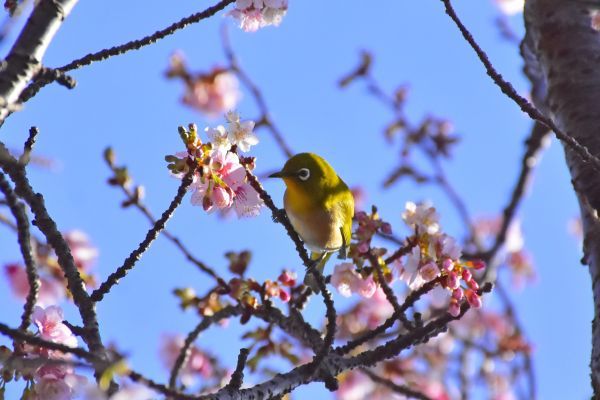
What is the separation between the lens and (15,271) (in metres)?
6.03

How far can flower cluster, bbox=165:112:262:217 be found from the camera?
2496 millimetres

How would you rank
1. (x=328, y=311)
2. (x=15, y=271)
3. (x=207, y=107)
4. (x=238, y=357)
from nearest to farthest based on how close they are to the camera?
(x=238, y=357), (x=328, y=311), (x=15, y=271), (x=207, y=107)

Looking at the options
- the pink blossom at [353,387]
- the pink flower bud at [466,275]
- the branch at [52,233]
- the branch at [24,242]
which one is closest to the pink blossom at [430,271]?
the pink flower bud at [466,275]

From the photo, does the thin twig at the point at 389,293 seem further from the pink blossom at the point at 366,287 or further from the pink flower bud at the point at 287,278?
the pink flower bud at the point at 287,278

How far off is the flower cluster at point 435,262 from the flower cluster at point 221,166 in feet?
2.51

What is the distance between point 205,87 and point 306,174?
404 cm

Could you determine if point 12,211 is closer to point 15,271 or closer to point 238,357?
point 238,357

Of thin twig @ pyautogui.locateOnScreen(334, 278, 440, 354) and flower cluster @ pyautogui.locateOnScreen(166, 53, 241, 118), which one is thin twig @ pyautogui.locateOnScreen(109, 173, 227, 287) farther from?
flower cluster @ pyautogui.locateOnScreen(166, 53, 241, 118)

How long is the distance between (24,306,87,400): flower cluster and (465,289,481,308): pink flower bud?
4.85ft

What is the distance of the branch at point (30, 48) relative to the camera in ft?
5.94

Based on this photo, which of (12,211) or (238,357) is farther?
(238,357)

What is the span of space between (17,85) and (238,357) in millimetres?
1021

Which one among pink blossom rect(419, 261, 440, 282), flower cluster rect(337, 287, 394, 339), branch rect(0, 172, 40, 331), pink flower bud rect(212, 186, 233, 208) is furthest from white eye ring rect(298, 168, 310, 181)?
flower cluster rect(337, 287, 394, 339)

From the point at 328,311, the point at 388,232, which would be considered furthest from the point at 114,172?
the point at 328,311
